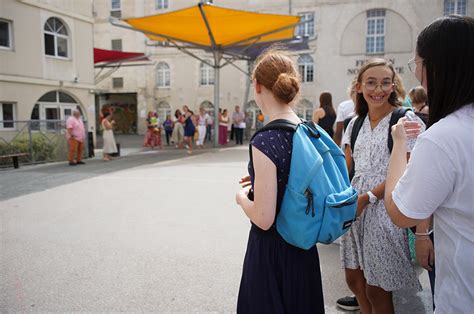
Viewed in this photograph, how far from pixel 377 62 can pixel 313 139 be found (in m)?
1.07

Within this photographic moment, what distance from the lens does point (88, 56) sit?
1827cm

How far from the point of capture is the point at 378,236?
8.11 ft

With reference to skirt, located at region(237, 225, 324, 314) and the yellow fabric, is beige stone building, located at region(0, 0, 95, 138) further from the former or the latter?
skirt, located at region(237, 225, 324, 314)

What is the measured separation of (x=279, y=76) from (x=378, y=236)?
1.26 m

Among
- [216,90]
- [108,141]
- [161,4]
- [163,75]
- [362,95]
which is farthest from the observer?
[163,75]

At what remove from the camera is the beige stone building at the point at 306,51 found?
25375 millimetres

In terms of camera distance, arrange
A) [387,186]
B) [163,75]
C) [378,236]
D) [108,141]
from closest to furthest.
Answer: [387,186] < [378,236] < [108,141] < [163,75]

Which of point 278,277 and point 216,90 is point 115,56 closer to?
point 216,90

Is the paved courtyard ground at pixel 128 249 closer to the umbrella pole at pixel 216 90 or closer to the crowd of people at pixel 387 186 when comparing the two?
the crowd of people at pixel 387 186

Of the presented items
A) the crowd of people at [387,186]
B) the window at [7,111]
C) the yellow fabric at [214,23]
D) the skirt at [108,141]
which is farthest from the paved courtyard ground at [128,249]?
the window at [7,111]

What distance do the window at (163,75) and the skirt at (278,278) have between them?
3106cm

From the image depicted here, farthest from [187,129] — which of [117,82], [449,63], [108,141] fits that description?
[117,82]

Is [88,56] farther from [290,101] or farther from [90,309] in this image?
[290,101]

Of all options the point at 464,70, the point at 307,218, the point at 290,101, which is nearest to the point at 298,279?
the point at 307,218
